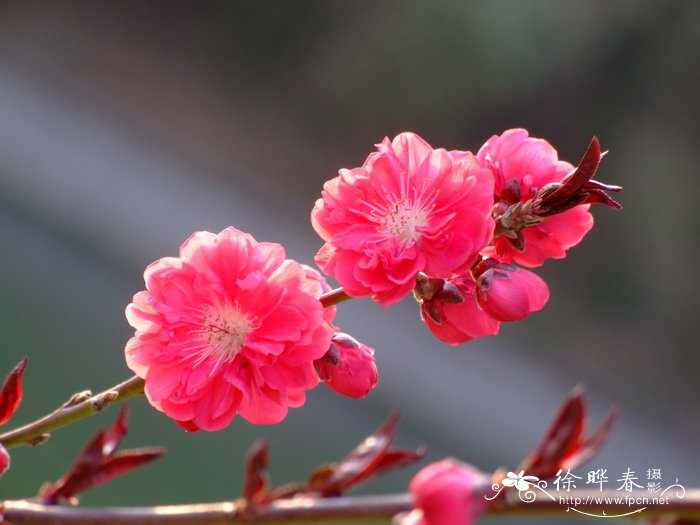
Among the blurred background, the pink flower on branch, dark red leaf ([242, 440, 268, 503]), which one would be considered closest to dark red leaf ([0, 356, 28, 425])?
dark red leaf ([242, 440, 268, 503])

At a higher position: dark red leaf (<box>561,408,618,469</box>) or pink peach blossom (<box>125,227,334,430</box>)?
pink peach blossom (<box>125,227,334,430</box>)

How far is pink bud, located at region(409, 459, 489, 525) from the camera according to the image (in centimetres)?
35

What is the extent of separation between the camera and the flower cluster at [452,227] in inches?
19.5

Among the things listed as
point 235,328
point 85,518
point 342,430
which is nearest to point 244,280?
point 235,328

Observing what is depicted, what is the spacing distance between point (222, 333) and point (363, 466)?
12 centimetres

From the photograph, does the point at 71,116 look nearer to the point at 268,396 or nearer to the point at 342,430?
the point at 342,430

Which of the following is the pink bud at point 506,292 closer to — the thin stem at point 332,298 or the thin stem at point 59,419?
the thin stem at point 332,298

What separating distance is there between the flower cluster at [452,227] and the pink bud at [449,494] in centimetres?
15

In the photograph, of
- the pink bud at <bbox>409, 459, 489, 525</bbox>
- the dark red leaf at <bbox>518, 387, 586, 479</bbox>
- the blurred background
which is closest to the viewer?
the pink bud at <bbox>409, 459, 489, 525</bbox>

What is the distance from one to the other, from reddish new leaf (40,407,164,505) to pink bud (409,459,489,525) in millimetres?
232

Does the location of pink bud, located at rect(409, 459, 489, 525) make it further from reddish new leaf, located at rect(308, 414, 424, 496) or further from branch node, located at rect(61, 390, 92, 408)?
branch node, located at rect(61, 390, 92, 408)

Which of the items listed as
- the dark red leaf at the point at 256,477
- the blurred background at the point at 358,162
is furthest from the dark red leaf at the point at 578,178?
the blurred background at the point at 358,162

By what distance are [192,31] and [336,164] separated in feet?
2.85

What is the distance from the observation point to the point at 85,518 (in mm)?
492
